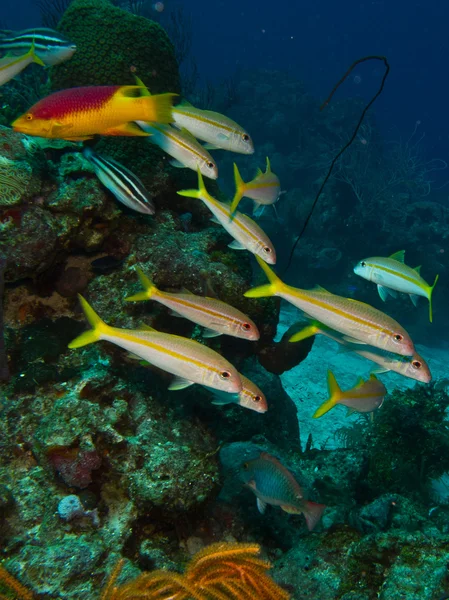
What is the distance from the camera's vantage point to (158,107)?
2629 millimetres

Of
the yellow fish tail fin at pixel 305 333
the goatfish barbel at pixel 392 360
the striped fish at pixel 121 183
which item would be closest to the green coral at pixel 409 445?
the goatfish barbel at pixel 392 360

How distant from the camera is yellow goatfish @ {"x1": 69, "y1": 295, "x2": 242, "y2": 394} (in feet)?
8.23

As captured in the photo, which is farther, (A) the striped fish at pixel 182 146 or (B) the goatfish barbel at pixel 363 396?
(B) the goatfish barbel at pixel 363 396

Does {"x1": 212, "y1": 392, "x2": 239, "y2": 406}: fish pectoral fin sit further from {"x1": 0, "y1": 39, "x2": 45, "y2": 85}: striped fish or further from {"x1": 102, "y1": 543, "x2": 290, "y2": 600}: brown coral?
{"x1": 0, "y1": 39, "x2": 45, "y2": 85}: striped fish

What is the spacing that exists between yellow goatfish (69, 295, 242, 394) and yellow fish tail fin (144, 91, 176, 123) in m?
1.33

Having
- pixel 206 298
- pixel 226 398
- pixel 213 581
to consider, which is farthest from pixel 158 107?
pixel 213 581

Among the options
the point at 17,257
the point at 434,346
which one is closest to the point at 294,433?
the point at 17,257

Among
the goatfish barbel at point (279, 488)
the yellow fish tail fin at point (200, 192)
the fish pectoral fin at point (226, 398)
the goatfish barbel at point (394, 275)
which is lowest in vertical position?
the goatfish barbel at point (279, 488)

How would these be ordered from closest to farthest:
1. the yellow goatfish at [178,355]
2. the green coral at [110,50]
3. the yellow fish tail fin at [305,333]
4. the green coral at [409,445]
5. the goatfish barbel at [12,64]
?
the yellow goatfish at [178,355] → the goatfish barbel at [12,64] → the yellow fish tail fin at [305,333] → the green coral at [110,50] → the green coral at [409,445]

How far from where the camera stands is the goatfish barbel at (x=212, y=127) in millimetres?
3598

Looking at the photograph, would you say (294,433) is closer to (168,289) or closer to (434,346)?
(168,289)

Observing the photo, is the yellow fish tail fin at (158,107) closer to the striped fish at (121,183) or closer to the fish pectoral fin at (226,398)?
the striped fish at (121,183)

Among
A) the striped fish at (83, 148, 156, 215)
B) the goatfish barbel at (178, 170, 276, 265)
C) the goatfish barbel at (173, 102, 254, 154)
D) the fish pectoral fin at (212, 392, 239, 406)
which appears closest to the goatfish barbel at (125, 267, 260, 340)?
the fish pectoral fin at (212, 392, 239, 406)

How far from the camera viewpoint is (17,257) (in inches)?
141
